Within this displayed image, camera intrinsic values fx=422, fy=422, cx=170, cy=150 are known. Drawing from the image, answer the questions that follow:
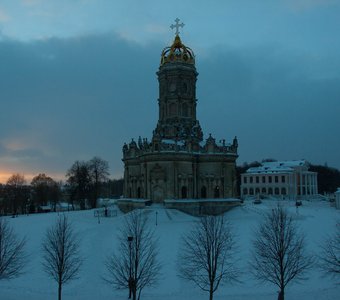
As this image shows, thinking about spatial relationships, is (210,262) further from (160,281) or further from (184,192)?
(184,192)

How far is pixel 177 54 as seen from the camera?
55469mm

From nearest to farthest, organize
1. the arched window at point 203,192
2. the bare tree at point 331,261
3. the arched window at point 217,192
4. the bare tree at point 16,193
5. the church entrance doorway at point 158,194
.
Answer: the bare tree at point 331,261, the church entrance doorway at point 158,194, the arched window at point 203,192, the arched window at point 217,192, the bare tree at point 16,193

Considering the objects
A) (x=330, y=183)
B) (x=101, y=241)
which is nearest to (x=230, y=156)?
(x=101, y=241)

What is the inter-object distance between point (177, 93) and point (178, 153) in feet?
29.9

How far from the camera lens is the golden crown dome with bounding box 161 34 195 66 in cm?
5528

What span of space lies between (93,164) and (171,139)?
2377 centimetres

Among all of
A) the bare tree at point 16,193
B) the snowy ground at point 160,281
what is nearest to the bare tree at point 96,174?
the bare tree at point 16,193

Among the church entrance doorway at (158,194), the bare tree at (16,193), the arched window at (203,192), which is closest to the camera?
the church entrance doorway at (158,194)

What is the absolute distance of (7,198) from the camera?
81562 millimetres

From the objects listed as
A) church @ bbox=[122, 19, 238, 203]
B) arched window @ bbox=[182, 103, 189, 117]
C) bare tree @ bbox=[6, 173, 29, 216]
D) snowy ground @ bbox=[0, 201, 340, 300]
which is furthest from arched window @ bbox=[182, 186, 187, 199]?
bare tree @ bbox=[6, 173, 29, 216]

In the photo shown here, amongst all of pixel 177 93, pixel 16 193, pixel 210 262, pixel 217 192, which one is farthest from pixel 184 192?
pixel 16 193

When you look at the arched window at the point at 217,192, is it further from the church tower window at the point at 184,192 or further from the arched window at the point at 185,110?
the arched window at the point at 185,110

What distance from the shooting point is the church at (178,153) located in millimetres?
49125

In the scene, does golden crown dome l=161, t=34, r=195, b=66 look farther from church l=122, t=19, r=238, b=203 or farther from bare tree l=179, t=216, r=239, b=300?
bare tree l=179, t=216, r=239, b=300
